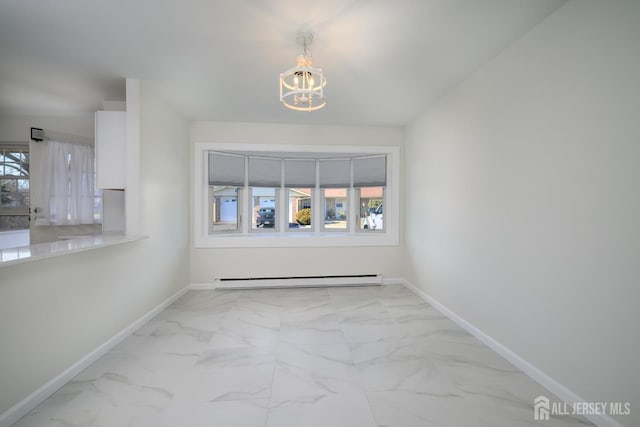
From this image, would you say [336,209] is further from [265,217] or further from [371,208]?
[265,217]

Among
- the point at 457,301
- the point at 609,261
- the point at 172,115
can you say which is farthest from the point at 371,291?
the point at 172,115

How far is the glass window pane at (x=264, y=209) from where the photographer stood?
488 centimetres

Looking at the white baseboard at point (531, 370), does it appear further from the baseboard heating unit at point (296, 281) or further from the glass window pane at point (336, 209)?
the glass window pane at point (336, 209)

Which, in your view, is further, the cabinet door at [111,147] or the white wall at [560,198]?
the cabinet door at [111,147]

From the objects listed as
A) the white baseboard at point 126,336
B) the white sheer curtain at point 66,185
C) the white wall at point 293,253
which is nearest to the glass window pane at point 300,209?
the white wall at point 293,253

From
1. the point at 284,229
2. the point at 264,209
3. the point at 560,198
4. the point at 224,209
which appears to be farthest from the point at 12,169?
the point at 560,198

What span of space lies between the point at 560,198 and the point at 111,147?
4.11 metres

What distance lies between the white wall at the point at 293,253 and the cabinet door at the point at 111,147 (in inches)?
55.5

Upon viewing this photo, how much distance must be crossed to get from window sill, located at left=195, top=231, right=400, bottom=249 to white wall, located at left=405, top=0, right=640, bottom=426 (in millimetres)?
1661

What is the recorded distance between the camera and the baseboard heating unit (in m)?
4.36

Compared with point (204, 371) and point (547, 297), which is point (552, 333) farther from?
point (204, 371)

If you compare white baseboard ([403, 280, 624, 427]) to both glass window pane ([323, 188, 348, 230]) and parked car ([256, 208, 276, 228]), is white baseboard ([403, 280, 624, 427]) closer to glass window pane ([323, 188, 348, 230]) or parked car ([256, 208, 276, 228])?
glass window pane ([323, 188, 348, 230])

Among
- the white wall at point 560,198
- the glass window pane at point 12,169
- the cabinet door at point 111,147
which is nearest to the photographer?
the white wall at point 560,198

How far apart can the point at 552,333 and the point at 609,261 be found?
69cm
